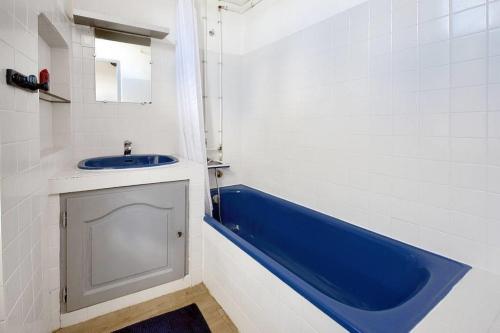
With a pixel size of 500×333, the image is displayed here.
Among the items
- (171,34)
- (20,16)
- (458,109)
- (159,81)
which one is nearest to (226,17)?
(171,34)

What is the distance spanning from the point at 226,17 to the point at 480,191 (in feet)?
8.02

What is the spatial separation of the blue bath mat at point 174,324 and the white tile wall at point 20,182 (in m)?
0.49

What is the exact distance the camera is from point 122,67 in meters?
2.20

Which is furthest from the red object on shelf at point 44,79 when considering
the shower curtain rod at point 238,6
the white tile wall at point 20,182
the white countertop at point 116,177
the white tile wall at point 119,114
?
the shower curtain rod at point 238,6

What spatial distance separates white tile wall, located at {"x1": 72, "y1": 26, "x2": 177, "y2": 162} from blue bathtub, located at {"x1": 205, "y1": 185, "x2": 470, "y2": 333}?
2.77 feet

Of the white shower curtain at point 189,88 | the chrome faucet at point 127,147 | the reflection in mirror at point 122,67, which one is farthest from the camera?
the chrome faucet at point 127,147

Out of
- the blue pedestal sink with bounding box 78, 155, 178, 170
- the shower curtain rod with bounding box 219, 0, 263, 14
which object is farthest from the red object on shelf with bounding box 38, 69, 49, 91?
the shower curtain rod with bounding box 219, 0, 263, 14

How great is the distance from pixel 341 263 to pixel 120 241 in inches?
54.9

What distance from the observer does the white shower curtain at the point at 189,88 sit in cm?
201

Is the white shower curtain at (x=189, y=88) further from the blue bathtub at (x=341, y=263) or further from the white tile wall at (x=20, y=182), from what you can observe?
the white tile wall at (x=20, y=182)

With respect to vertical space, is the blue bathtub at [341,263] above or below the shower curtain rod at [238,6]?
below

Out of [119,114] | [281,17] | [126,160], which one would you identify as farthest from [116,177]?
[281,17]

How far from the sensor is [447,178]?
1277mm

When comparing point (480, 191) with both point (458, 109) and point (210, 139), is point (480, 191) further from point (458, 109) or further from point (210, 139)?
point (210, 139)
